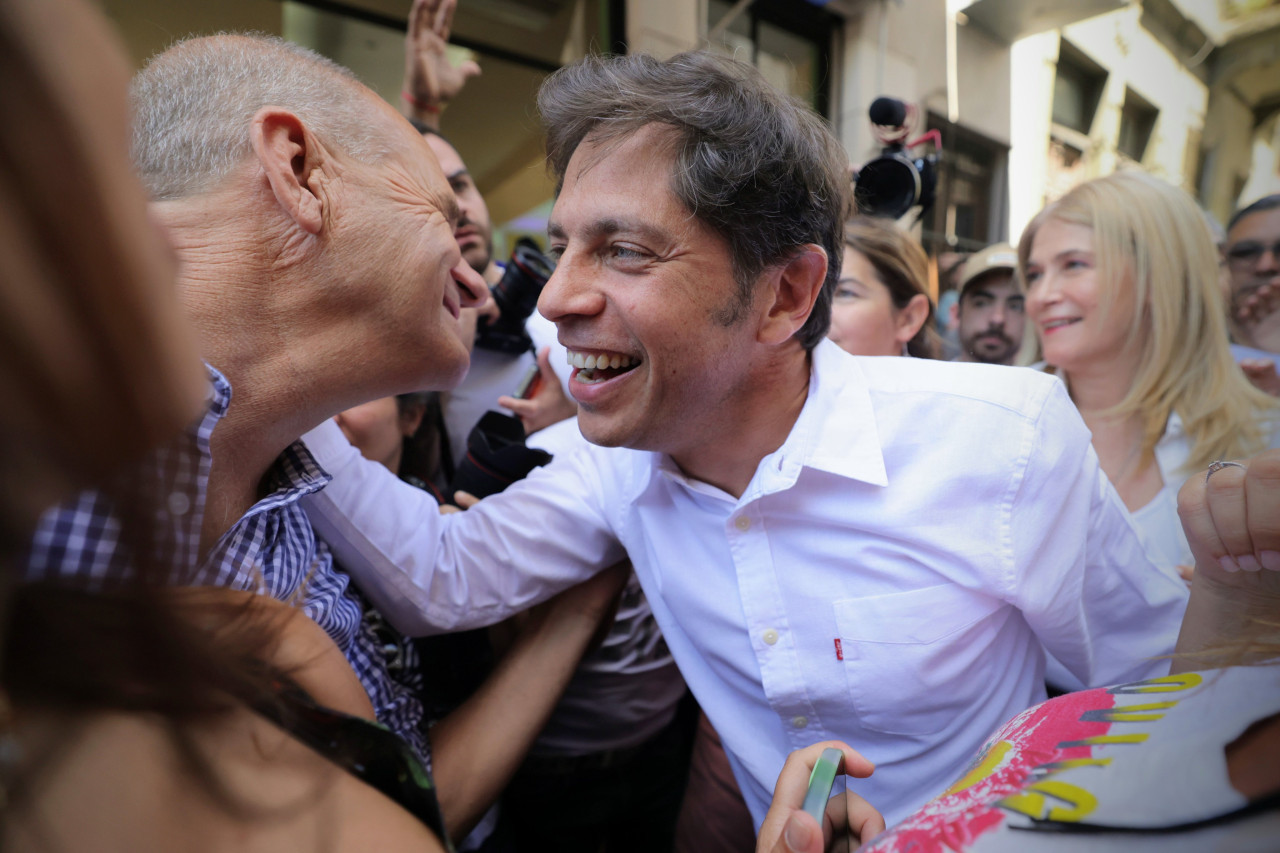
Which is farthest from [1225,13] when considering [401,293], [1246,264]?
[401,293]

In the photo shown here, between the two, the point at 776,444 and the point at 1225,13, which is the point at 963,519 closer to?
the point at 776,444

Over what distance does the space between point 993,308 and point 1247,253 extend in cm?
109

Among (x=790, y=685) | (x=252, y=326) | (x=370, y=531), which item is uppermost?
(x=252, y=326)

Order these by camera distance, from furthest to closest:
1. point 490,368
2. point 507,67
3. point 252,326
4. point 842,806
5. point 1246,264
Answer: point 507,67
point 1246,264
point 490,368
point 252,326
point 842,806

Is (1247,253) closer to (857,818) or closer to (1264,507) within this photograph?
(1264,507)

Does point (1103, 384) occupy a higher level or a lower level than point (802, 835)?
higher

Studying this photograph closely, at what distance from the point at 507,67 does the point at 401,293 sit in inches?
179

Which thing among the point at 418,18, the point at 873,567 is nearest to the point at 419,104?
the point at 418,18

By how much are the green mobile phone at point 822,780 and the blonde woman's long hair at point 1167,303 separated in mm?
1918

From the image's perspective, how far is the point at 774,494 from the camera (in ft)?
4.80

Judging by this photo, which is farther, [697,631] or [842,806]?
[697,631]

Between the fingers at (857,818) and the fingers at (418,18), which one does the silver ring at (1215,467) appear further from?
the fingers at (418,18)

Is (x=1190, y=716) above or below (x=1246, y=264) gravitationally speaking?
below

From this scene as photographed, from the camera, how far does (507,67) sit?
5090 millimetres
